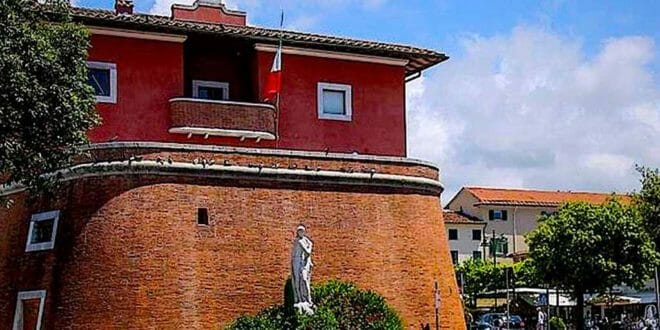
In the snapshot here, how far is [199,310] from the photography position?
79.1 feet

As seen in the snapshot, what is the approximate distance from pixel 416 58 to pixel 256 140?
619cm

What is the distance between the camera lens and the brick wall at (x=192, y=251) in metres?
23.8

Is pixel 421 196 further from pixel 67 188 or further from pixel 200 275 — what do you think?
pixel 67 188

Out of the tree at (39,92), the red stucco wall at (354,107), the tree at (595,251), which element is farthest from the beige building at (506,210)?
the tree at (39,92)

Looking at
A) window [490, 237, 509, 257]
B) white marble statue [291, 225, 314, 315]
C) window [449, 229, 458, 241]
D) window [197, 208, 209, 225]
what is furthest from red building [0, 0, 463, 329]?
window [449, 229, 458, 241]

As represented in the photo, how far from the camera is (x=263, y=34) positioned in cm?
3025

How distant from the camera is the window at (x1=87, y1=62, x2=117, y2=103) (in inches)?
1127

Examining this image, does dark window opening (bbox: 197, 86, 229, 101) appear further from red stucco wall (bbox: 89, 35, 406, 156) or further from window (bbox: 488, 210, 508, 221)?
window (bbox: 488, 210, 508, 221)

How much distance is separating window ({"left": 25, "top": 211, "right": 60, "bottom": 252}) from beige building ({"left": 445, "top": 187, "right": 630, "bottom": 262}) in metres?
57.0

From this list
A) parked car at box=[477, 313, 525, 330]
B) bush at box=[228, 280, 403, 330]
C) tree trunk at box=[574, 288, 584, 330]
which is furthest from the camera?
parked car at box=[477, 313, 525, 330]

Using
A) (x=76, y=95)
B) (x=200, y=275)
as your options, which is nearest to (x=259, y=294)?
(x=200, y=275)

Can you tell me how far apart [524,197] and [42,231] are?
6360 cm

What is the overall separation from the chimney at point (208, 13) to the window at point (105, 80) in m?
3.85

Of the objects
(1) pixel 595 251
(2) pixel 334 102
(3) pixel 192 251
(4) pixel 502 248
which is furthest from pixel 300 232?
(4) pixel 502 248
